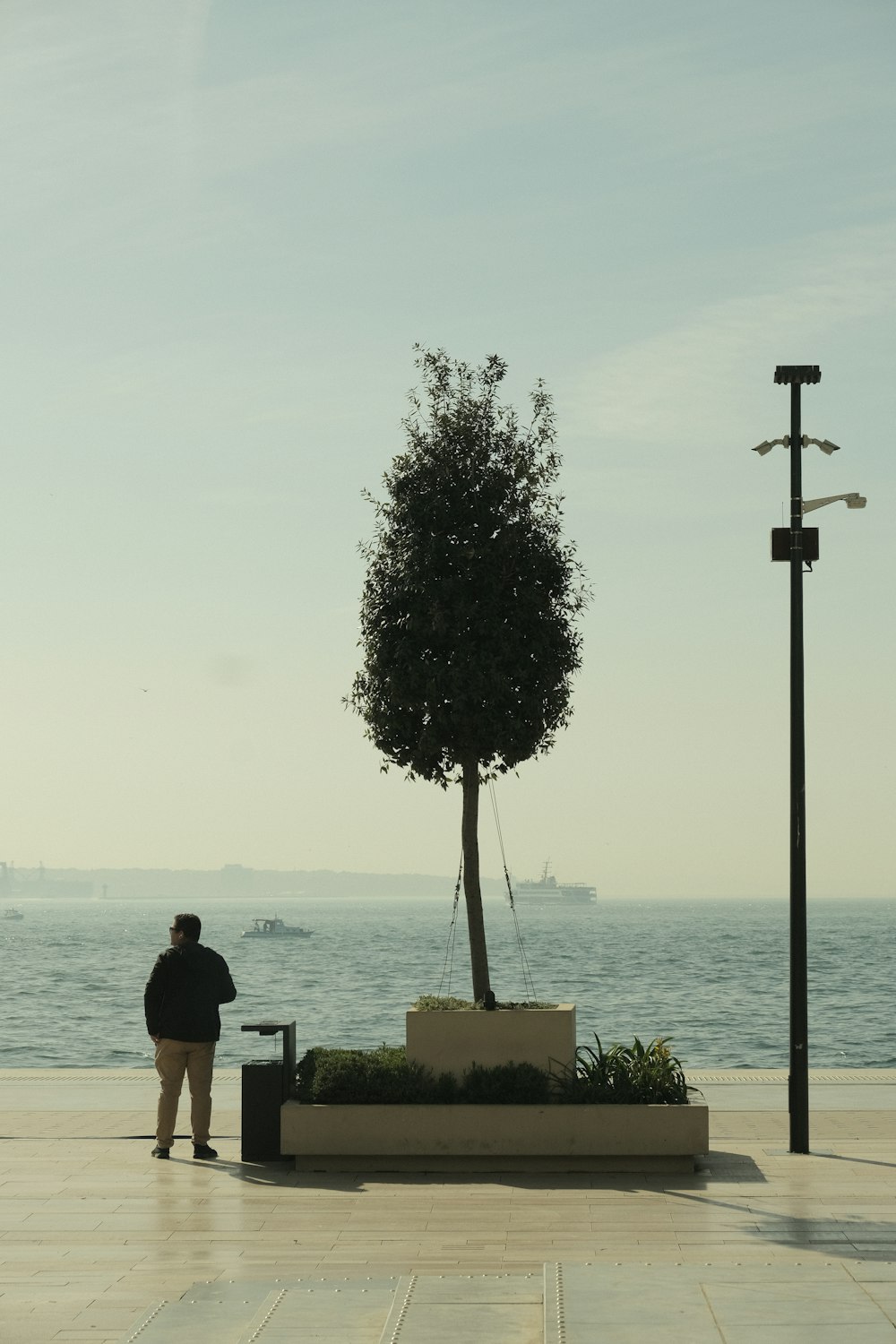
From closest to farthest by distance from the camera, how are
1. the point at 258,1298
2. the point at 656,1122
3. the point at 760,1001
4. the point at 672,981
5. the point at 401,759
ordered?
the point at 258,1298 → the point at 656,1122 → the point at 401,759 → the point at 760,1001 → the point at 672,981

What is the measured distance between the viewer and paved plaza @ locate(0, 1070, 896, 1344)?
6.54m

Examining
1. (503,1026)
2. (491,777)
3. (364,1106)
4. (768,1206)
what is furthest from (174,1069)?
(768,1206)

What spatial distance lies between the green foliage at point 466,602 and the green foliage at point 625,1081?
2460mm

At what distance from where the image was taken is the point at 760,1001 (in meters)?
55.3

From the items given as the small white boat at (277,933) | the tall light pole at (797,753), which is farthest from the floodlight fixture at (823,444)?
the small white boat at (277,933)

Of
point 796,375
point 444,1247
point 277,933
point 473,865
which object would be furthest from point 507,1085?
point 277,933

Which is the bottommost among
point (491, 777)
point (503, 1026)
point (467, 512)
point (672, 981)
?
point (672, 981)

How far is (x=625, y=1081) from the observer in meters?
10.8

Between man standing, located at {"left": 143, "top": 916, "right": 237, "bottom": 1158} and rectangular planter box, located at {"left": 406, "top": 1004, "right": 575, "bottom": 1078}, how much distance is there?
1500mm

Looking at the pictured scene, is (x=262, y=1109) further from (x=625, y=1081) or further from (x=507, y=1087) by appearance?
(x=625, y=1081)

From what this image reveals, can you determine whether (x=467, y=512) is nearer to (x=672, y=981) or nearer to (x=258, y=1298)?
(x=258, y=1298)

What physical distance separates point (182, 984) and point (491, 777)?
294 cm

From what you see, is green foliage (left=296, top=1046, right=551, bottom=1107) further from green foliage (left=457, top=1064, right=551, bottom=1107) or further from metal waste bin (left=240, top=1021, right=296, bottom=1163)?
metal waste bin (left=240, top=1021, right=296, bottom=1163)

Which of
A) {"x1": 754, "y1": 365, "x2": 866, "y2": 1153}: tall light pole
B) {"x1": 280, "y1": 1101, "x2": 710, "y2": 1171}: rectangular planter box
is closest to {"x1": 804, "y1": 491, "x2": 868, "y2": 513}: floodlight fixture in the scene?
{"x1": 754, "y1": 365, "x2": 866, "y2": 1153}: tall light pole
